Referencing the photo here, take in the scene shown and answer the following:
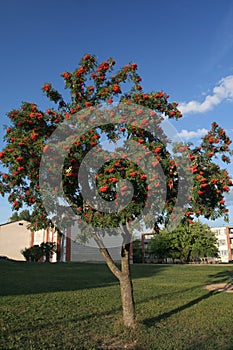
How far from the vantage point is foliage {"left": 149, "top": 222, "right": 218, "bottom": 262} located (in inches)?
1713

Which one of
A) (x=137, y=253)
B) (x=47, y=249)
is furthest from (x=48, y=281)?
(x=137, y=253)

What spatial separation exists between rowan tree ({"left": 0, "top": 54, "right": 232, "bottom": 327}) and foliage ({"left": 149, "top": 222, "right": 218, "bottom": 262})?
1454 inches

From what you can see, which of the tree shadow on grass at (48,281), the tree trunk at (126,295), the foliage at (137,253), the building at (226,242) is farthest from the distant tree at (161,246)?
the tree trunk at (126,295)

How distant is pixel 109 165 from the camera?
211 inches

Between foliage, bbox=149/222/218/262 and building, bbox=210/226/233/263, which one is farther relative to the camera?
building, bbox=210/226/233/263

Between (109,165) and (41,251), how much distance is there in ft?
108

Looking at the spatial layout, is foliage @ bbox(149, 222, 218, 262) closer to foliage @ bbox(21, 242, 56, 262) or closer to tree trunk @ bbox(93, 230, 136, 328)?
foliage @ bbox(21, 242, 56, 262)

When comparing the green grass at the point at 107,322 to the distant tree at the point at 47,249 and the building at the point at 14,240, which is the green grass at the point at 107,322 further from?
the building at the point at 14,240

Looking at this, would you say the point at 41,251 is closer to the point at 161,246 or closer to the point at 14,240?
the point at 14,240

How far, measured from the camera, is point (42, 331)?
21.4 feet

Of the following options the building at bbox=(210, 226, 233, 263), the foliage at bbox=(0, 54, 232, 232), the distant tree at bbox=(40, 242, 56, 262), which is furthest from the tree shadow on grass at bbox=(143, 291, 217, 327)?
the building at bbox=(210, 226, 233, 263)

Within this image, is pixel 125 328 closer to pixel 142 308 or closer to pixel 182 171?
pixel 142 308

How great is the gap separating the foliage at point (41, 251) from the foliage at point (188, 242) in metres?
15.2

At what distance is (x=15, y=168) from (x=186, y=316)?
6.12 meters
